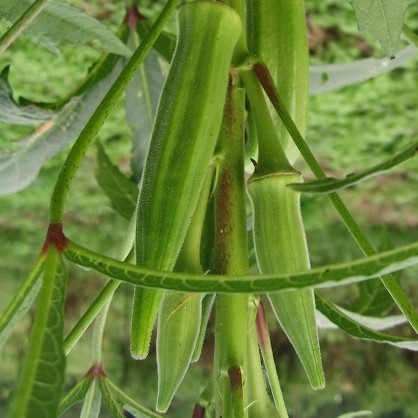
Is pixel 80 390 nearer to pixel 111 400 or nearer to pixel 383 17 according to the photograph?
pixel 111 400

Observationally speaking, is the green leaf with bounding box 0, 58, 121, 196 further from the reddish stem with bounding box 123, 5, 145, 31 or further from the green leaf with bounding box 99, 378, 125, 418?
the green leaf with bounding box 99, 378, 125, 418

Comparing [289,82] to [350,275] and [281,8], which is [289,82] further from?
[350,275]

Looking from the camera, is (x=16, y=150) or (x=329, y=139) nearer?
(x=16, y=150)

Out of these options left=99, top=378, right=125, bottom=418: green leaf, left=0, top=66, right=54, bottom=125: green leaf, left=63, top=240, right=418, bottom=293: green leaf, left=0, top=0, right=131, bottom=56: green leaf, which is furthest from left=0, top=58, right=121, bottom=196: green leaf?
left=63, top=240, right=418, bottom=293: green leaf

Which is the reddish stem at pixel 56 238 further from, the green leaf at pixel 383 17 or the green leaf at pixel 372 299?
Result: the green leaf at pixel 372 299

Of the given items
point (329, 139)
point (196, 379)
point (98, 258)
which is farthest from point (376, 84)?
point (98, 258)

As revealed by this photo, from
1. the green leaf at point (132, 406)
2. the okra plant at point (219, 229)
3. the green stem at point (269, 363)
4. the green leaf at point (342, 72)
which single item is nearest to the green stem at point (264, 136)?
the okra plant at point (219, 229)

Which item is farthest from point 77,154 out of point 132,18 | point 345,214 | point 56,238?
point 132,18
